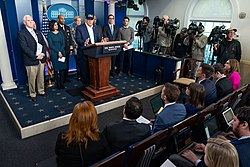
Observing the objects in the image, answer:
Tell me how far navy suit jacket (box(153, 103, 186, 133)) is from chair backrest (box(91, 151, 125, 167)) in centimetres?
59

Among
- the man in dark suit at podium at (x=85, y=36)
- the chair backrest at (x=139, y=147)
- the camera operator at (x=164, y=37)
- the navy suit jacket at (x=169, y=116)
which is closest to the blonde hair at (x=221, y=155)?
the chair backrest at (x=139, y=147)

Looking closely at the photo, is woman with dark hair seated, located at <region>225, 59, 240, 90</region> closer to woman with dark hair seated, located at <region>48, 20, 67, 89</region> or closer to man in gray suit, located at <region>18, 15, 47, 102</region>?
woman with dark hair seated, located at <region>48, 20, 67, 89</region>

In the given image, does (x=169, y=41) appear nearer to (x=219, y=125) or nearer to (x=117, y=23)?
(x=117, y=23)

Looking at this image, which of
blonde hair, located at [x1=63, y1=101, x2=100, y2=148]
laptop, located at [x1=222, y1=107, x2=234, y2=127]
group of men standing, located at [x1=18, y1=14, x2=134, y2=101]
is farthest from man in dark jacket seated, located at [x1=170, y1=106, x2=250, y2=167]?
group of men standing, located at [x1=18, y1=14, x2=134, y2=101]

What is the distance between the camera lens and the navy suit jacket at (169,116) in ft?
6.34

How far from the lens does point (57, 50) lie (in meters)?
3.96

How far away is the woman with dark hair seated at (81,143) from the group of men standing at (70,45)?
95.8 inches

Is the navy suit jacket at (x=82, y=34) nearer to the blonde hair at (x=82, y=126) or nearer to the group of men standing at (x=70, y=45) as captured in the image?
the group of men standing at (x=70, y=45)

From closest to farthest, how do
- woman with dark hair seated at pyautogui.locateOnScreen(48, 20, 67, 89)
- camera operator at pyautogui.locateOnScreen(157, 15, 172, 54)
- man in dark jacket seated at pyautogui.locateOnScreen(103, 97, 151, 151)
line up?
man in dark jacket seated at pyautogui.locateOnScreen(103, 97, 151, 151), woman with dark hair seated at pyautogui.locateOnScreen(48, 20, 67, 89), camera operator at pyautogui.locateOnScreen(157, 15, 172, 54)

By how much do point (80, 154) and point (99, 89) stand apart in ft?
7.90

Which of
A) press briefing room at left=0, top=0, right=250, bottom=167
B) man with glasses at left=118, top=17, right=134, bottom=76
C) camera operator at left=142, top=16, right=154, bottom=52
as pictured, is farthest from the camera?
camera operator at left=142, top=16, right=154, bottom=52

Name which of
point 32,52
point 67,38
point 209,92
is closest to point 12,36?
point 32,52

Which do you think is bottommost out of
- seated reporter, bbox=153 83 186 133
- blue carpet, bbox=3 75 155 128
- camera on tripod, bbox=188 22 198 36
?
blue carpet, bbox=3 75 155 128

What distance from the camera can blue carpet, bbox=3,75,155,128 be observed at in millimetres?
3163
